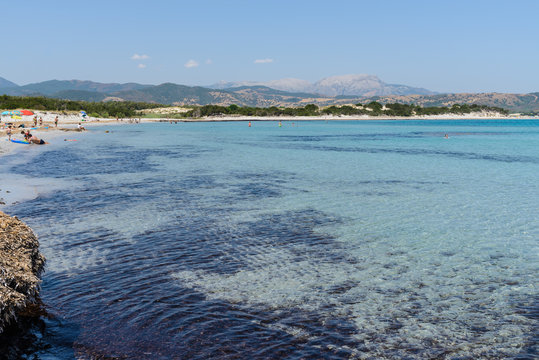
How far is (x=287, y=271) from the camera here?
41.6 feet

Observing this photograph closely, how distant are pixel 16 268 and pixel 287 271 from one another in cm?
719

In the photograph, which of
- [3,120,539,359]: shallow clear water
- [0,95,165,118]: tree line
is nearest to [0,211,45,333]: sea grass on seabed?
[3,120,539,359]: shallow clear water

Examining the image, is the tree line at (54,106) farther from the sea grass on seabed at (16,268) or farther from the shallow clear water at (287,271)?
the sea grass on seabed at (16,268)

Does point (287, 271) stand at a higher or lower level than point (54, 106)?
lower

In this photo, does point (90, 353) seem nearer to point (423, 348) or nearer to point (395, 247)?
point (423, 348)

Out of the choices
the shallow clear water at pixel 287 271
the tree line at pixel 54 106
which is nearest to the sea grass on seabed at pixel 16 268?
the shallow clear water at pixel 287 271

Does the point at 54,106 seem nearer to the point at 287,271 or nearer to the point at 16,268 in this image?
the point at 287,271

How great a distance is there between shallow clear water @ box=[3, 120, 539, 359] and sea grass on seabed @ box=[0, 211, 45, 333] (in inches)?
35.7

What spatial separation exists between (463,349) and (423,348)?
80 cm

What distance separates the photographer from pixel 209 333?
8875 millimetres


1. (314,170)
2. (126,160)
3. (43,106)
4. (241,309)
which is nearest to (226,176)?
(314,170)

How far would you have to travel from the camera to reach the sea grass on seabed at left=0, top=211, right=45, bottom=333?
25.9 ft

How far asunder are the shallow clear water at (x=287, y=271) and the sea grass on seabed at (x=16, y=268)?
35.7 inches

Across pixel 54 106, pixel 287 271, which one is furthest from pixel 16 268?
pixel 54 106
